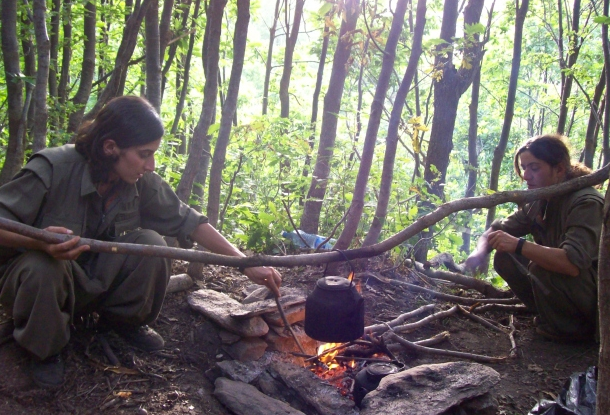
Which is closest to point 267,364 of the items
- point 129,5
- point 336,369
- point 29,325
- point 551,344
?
point 336,369

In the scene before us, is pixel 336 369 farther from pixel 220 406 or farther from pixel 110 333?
pixel 110 333

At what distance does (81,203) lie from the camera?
2.73m

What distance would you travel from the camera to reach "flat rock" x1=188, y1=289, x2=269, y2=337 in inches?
123

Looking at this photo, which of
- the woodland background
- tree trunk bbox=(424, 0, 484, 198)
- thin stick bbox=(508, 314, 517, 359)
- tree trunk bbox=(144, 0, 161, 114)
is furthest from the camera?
tree trunk bbox=(424, 0, 484, 198)

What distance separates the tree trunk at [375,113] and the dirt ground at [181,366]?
650mm

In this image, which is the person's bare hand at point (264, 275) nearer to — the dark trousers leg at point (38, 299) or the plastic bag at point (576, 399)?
the dark trousers leg at point (38, 299)

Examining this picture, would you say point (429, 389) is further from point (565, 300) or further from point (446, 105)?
point (446, 105)

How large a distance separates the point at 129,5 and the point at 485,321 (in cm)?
615

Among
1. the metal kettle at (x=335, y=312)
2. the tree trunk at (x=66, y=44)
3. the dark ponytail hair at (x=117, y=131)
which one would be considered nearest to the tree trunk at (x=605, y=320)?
the metal kettle at (x=335, y=312)

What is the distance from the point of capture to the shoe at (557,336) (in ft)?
11.2

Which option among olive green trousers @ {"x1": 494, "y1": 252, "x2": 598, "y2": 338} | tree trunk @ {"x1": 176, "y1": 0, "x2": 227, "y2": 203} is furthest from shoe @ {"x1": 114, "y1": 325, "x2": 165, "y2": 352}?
olive green trousers @ {"x1": 494, "y1": 252, "x2": 598, "y2": 338}

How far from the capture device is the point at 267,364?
308 cm

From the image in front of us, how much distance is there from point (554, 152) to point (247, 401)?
263 cm

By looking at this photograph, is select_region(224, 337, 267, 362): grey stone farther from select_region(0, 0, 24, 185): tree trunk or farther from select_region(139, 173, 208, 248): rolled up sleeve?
select_region(0, 0, 24, 185): tree trunk
